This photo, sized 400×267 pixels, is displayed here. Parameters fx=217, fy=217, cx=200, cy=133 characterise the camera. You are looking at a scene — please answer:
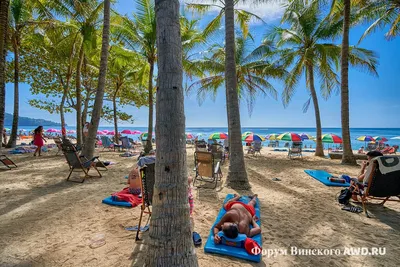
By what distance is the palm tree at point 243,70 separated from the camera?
1410cm

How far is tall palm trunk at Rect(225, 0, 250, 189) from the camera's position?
5.48 metres

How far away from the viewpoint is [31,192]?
4.82 metres

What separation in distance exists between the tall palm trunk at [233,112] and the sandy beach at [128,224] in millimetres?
448

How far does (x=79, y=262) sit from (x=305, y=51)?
1356 centimetres

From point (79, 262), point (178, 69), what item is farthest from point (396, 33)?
point (79, 262)

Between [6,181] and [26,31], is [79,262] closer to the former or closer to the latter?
[6,181]

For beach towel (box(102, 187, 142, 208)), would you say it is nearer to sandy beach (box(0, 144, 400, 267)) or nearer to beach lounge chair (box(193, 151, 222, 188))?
sandy beach (box(0, 144, 400, 267))

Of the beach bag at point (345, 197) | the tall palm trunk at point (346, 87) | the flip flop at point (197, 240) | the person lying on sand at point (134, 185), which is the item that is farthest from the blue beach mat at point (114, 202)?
the tall palm trunk at point (346, 87)

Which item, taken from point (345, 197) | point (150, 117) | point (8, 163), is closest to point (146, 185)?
point (345, 197)

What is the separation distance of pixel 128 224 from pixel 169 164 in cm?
209

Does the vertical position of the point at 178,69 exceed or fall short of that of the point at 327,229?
it exceeds it

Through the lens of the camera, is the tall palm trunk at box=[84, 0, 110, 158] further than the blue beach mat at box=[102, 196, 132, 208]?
Yes

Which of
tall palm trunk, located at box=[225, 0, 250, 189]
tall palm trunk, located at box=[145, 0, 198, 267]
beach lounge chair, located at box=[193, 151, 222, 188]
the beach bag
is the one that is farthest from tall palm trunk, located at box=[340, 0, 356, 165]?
tall palm trunk, located at box=[145, 0, 198, 267]

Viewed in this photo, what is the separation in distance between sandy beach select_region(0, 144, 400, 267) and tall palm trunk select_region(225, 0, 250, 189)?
45cm
